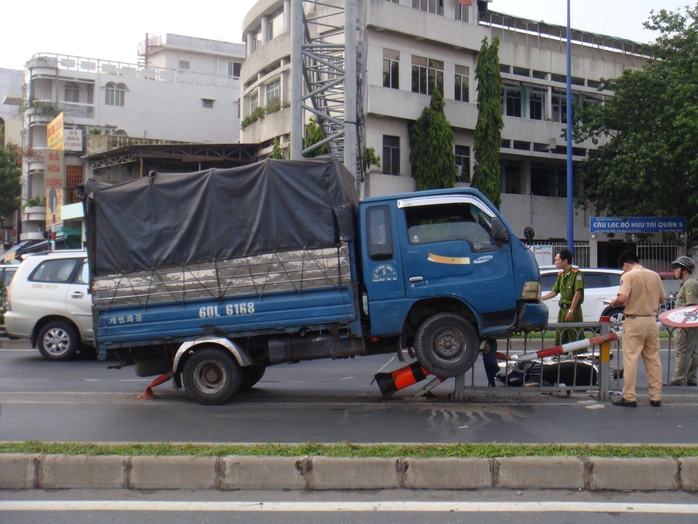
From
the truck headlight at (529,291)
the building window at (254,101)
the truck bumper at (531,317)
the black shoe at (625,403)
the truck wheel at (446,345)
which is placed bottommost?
the black shoe at (625,403)

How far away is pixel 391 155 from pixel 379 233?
18608 mm

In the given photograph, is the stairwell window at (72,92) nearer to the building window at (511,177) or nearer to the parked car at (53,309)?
the building window at (511,177)

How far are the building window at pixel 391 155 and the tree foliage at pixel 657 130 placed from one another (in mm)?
7809

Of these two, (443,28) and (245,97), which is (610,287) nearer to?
(443,28)

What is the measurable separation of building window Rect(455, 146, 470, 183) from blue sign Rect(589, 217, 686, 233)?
17.2 feet

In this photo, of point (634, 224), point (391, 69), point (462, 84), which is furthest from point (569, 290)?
point (462, 84)

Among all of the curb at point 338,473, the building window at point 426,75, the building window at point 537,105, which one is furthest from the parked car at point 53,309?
the building window at point 537,105

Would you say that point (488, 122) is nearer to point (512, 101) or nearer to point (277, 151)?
point (512, 101)

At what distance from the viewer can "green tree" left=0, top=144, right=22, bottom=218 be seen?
1818 inches

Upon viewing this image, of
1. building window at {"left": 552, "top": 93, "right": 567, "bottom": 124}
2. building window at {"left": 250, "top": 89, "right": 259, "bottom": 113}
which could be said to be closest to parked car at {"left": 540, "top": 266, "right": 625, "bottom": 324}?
building window at {"left": 552, "top": 93, "right": 567, "bottom": 124}

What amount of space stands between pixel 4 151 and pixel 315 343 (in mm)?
46088

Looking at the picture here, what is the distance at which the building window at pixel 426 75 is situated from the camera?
86.2 feet

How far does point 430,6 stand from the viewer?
2673 centimetres

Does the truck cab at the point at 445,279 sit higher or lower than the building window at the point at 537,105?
lower
